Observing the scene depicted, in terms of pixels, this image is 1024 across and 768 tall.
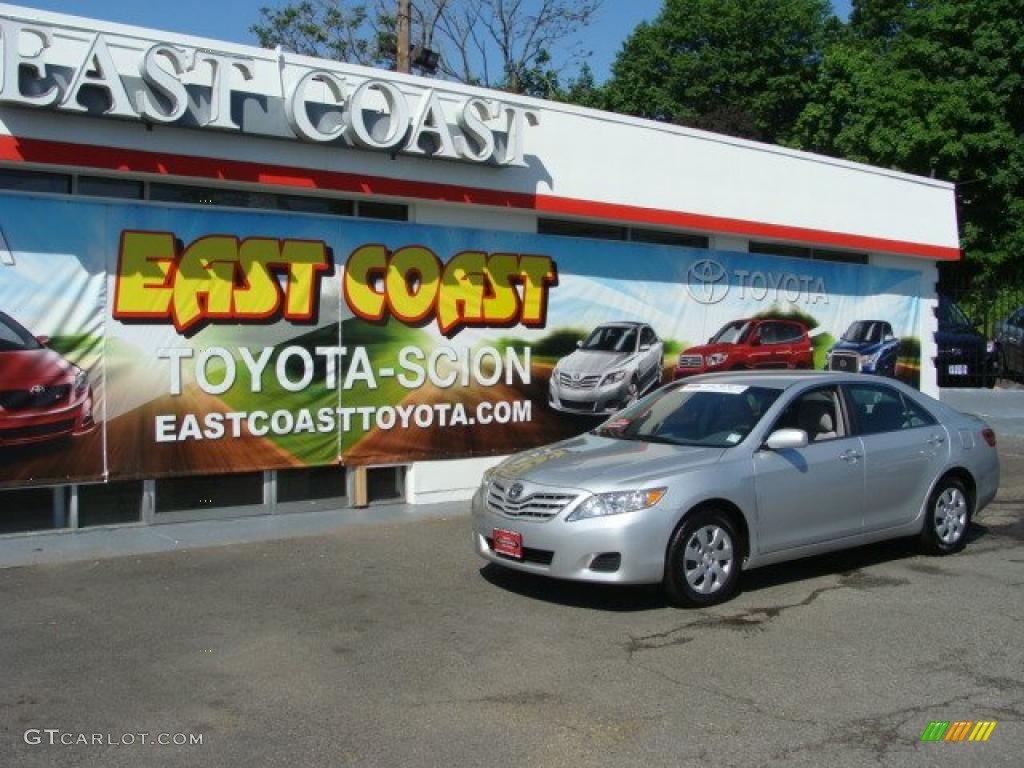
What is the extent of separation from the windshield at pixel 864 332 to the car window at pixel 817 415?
8636 millimetres

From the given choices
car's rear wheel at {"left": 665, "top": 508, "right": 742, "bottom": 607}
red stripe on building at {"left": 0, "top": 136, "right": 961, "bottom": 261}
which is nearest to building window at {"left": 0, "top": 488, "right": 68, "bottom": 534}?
red stripe on building at {"left": 0, "top": 136, "right": 961, "bottom": 261}

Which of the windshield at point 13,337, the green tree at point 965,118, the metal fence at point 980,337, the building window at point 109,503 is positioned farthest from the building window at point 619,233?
the green tree at point 965,118

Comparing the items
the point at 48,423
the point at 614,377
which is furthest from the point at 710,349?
the point at 48,423

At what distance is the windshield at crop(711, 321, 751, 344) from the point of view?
1497 centimetres

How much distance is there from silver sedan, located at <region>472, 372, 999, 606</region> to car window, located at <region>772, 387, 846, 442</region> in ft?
0.04

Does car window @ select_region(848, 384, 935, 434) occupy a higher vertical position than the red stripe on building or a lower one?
lower

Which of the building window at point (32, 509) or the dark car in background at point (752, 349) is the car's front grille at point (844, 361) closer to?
the dark car in background at point (752, 349)

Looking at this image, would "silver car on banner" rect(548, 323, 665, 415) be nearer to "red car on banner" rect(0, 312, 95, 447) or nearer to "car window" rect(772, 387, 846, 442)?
"car window" rect(772, 387, 846, 442)

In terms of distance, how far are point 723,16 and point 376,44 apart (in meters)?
15.1

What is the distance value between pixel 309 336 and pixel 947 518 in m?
6.15

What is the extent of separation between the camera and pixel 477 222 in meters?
12.4

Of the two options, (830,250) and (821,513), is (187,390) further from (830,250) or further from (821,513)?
(830,250)

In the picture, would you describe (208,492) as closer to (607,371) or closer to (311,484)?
(311,484)

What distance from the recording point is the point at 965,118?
29938 millimetres
